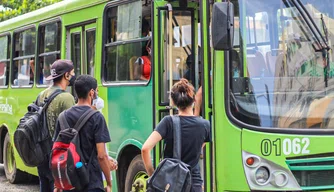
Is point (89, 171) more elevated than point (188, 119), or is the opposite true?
point (188, 119)

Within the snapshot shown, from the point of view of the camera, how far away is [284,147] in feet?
19.2

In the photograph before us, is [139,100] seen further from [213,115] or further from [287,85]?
[287,85]

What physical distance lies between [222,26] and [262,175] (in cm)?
138

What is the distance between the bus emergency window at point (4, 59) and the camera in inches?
499

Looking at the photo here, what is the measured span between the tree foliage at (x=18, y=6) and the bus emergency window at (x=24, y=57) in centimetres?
1482

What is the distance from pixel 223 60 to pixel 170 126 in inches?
47.1

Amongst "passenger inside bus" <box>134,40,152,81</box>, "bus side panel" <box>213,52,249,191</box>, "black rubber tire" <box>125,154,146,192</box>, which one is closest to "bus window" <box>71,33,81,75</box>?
"passenger inside bus" <box>134,40,152,81</box>

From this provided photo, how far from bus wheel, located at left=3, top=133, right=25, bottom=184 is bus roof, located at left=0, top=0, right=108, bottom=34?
84.4 inches

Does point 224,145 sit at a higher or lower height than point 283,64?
lower

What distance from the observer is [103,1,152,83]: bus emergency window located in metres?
7.57

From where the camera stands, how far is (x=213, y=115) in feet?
20.3

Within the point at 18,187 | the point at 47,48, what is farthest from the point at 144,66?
the point at 18,187

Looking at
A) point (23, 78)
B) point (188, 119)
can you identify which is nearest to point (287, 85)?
point (188, 119)

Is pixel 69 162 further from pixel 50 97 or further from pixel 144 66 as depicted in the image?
pixel 144 66
